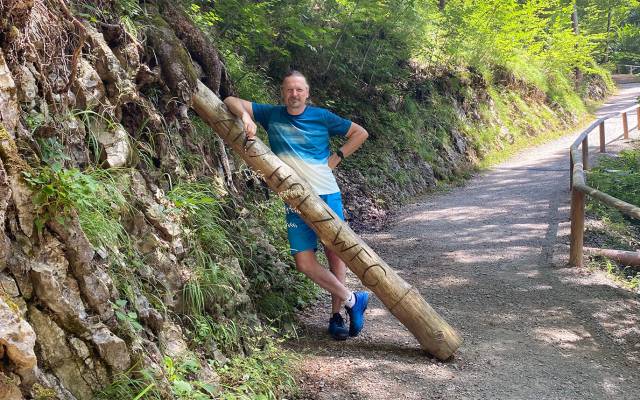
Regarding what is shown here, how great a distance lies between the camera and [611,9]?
3506 cm

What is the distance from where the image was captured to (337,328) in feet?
16.1

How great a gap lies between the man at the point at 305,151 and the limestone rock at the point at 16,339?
270 centimetres

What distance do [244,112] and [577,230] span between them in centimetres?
443

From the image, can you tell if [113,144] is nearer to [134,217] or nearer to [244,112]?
[134,217]

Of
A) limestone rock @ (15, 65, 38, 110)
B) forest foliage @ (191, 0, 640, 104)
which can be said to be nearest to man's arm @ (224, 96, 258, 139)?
limestone rock @ (15, 65, 38, 110)

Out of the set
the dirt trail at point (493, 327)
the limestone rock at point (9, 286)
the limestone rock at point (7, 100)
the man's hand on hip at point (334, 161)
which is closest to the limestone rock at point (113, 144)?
the limestone rock at point (7, 100)

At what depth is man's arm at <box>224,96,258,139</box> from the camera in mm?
4684

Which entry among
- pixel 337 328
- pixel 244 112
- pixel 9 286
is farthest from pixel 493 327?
pixel 9 286

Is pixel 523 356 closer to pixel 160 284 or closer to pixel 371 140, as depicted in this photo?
pixel 160 284

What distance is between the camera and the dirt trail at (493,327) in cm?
414

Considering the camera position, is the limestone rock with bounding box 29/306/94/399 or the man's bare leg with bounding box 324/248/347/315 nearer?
the limestone rock with bounding box 29/306/94/399

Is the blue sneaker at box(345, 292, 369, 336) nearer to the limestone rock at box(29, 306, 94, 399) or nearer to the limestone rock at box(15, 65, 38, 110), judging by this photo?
the limestone rock at box(29, 306, 94, 399)

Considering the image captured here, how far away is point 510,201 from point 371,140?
3070mm

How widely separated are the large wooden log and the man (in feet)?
0.48
